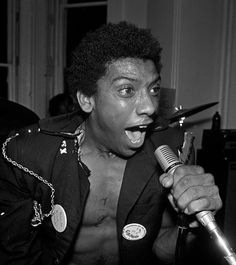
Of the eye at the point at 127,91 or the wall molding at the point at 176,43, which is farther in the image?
the wall molding at the point at 176,43

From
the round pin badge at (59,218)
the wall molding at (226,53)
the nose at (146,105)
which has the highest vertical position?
the wall molding at (226,53)

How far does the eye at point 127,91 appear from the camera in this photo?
4.30 feet

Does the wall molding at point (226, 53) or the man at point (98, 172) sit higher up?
the wall molding at point (226, 53)

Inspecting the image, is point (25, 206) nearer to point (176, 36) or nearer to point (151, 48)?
point (151, 48)

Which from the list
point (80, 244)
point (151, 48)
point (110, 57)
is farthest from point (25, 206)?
point (151, 48)

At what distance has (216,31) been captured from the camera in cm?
278

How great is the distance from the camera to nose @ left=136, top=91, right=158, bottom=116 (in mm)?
1272

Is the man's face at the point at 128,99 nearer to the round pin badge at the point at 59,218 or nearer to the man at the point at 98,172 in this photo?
the man at the point at 98,172

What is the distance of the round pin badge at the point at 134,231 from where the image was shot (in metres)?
1.47

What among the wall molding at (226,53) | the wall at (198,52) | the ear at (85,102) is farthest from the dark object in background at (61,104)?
the ear at (85,102)

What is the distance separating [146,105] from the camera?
50.3 inches

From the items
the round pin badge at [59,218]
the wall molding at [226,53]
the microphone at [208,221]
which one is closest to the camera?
the microphone at [208,221]

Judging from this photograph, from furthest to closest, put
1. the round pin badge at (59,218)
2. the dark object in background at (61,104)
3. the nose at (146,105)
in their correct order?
the dark object in background at (61,104) → the round pin badge at (59,218) → the nose at (146,105)

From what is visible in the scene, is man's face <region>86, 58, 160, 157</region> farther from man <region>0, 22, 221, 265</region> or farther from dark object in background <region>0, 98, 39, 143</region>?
dark object in background <region>0, 98, 39, 143</region>
